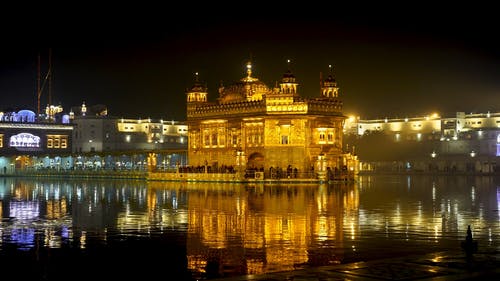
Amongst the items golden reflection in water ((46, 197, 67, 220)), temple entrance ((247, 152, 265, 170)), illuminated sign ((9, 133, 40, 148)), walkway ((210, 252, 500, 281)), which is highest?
illuminated sign ((9, 133, 40, 148))

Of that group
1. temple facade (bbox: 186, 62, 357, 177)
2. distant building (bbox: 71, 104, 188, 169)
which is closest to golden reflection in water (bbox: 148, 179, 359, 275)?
temple facade (bbox: 186, 62, 357, 177)

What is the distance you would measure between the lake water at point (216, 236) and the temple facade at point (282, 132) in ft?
115

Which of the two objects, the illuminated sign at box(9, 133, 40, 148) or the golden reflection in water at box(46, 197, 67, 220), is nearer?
the golden reflection in water at box(46, 197, 67, 220)

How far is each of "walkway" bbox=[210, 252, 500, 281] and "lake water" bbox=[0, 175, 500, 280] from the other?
1564 mm

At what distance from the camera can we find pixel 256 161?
251ft

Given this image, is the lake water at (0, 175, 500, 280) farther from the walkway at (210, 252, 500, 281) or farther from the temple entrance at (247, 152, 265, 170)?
the temple entrance at (247, 152, 265, 170)

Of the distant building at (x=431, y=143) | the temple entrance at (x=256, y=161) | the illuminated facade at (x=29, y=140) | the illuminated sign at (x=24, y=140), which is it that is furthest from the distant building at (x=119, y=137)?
the temple entrance at (x=256, y=161)

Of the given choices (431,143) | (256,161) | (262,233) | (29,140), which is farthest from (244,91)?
(431,143)

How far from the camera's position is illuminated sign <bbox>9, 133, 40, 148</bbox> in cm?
12040

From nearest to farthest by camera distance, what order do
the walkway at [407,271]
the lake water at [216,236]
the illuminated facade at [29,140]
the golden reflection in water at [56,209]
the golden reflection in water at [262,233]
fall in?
1. the walkway at [407,271]
2. the lake water at [216,236]
3. the golden reflection in water at [262,233]
4. the golden reflection in water at [56,209]
5. the illuminated facade at [29,140]

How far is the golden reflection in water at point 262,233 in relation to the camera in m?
17.9

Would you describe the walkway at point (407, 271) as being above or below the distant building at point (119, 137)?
below

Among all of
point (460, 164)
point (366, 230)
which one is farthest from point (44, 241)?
point (460, 164)

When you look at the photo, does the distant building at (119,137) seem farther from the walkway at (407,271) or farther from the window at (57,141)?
the walkway at (407,271)
